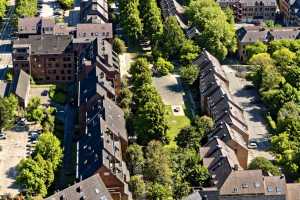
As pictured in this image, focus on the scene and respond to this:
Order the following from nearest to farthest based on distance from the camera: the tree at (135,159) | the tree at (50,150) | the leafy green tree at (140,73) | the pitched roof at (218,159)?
the pitched roof at (218,159), the tree at (135,159), the tree at (50,150), the leafy green tree at (140,73)

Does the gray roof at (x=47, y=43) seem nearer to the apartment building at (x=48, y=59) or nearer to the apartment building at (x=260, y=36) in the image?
the apartment building at (x=48, y=59)

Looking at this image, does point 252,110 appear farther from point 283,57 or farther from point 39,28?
point 39,28

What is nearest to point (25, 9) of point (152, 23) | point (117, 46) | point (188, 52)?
point (117, 46)

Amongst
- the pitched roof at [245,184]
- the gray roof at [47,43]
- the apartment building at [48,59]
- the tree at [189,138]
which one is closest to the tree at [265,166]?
the pitched roof at [245,184]

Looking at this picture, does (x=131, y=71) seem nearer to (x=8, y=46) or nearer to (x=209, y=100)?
(x=209, y=100)

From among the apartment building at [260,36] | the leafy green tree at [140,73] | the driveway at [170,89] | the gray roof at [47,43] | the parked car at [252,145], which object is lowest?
the parked car at [252,145]

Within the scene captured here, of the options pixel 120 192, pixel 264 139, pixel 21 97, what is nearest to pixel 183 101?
pixel 264 139

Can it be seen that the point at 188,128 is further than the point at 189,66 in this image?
No
